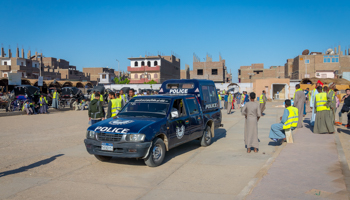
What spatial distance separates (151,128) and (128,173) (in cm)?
112

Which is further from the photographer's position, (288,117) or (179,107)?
(288,117)

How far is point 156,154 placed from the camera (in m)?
6.94

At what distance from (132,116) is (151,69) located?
258 ft

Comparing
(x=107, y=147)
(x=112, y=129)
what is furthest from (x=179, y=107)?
(x=107, y=147)

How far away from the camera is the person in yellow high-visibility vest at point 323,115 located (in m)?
11.2

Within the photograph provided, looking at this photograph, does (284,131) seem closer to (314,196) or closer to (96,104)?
(314,196)

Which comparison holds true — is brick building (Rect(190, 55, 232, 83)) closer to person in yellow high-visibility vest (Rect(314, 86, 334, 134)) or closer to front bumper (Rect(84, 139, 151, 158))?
person in yellow high-visibility vest (Rect(314, 86, 334, 134))

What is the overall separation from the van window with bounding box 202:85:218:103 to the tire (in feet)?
12.5

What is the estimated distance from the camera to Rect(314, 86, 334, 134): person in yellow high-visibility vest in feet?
36.8

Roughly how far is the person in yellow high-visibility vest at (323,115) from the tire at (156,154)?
7.33 m

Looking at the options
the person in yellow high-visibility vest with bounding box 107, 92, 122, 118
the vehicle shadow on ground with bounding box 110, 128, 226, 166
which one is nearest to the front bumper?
the vehicle shadow on ground with bounding box 110, 128, 226, 166

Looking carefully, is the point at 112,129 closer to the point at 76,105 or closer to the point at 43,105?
the point at 43,105

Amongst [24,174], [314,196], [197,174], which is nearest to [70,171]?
[24,174]

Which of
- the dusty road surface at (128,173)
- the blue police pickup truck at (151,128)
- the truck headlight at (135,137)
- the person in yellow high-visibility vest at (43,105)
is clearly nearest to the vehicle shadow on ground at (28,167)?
the dusty road surface at (128,173)
